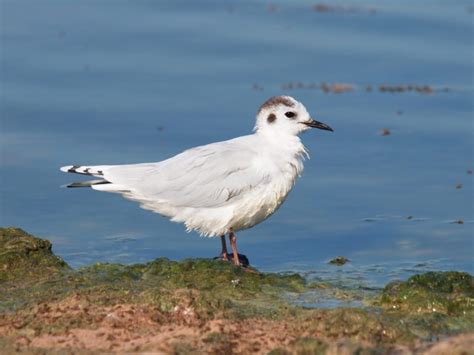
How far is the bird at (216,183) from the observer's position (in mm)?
8992

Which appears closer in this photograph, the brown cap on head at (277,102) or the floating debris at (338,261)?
the floating debris at (338,261)

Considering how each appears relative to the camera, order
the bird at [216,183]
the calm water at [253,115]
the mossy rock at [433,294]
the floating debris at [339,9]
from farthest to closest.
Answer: the floating debris at [339,9], the calm water at [253,115], the bird at [216,183], the mossy rock at [433,294]

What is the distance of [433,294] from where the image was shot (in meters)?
7.57

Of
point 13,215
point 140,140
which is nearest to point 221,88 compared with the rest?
point 140,140

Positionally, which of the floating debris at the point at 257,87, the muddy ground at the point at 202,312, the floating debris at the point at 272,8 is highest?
the floating debris at the point at 272,8

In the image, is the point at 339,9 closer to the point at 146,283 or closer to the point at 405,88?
the point at 405,88

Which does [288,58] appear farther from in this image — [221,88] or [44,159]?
[44,159]

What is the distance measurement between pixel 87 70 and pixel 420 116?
13.0ft

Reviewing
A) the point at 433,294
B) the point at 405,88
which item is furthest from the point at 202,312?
the point at 405,88

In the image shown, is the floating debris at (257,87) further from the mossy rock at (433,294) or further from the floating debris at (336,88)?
the mossy rock at (433,294)

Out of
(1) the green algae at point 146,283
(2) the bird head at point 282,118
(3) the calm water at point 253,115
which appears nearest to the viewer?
(1) the green algae at point 146,283

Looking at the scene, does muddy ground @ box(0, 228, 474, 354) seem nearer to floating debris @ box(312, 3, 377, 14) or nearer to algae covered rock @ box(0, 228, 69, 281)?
algae covered rock @ box(0, 228, 69, 281)

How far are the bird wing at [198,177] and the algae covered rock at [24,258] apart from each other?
2.79 ft

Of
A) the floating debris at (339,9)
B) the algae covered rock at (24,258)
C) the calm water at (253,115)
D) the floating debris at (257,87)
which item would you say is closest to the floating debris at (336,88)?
the calm water at (253,115)
